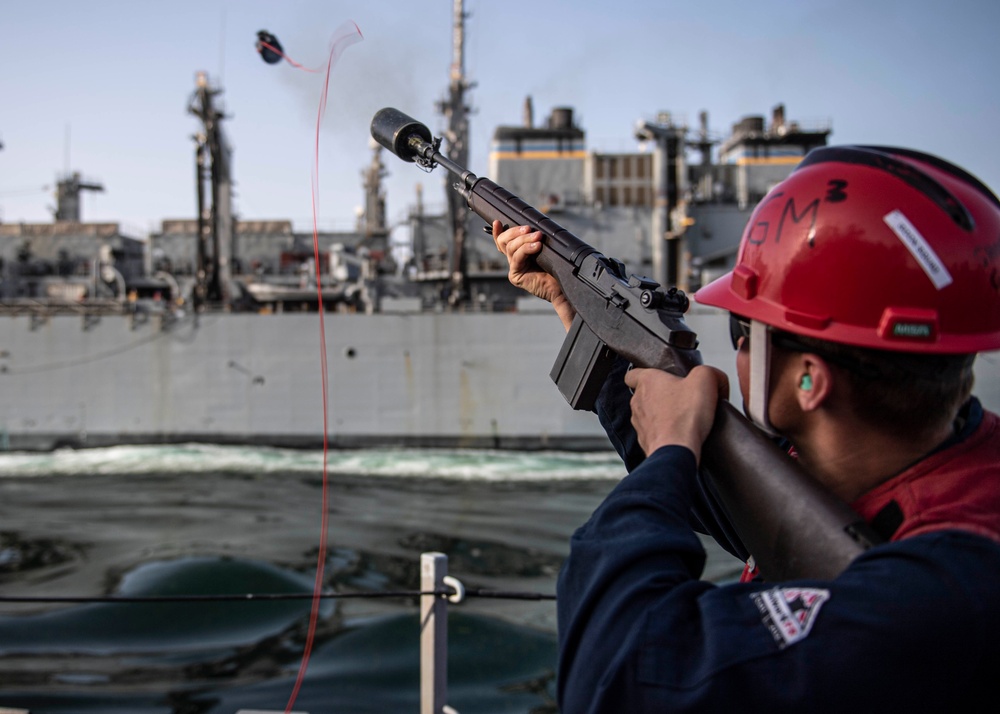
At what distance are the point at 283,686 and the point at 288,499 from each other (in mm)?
8386

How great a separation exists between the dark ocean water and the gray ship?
815 mm

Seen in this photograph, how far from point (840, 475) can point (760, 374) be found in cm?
20

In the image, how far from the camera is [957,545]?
2.93 feet

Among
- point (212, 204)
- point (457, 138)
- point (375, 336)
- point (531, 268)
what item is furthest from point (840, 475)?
point (212, 204)

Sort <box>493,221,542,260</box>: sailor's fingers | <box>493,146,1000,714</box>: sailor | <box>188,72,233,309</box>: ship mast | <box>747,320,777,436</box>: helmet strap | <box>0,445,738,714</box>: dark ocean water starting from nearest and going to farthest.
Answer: <box>493,146,1000,714</box>: sailor → <box>747,320,777,436</box>: helmet strap → <box>493,221,542,260</box>: sailor's fingers → <box>0,445,738,714</box>: dark ocean water → <box>188,72,233,309</box>: ship mast

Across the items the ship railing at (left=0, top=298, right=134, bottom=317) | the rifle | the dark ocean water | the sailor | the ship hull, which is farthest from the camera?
the ship railing at (left=0, top=298, right=134, bottom=317)

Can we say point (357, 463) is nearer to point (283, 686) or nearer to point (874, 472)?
point (283, 686)

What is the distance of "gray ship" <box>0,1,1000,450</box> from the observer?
18031 mm

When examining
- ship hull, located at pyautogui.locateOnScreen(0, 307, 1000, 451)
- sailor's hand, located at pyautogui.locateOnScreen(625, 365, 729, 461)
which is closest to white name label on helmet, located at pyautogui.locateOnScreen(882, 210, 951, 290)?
sailor's hand, located at pyautogui.locateOnScreen(625, 365, 729, 461)

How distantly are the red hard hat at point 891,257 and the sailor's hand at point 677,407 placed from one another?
0.46 ft

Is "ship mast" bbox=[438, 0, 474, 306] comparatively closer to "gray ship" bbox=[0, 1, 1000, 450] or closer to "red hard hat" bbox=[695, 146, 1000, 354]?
"gray ship" bbox=[0, 1, 1000, 450]

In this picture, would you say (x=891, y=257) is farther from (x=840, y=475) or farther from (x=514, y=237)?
(x=514, y=237)

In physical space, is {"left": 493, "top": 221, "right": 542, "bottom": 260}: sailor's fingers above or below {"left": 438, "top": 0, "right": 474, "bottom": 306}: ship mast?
Answer: below

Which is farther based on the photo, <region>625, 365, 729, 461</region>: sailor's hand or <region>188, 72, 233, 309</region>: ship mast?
<region>188, 72, 233, 309</region>: ship mast
